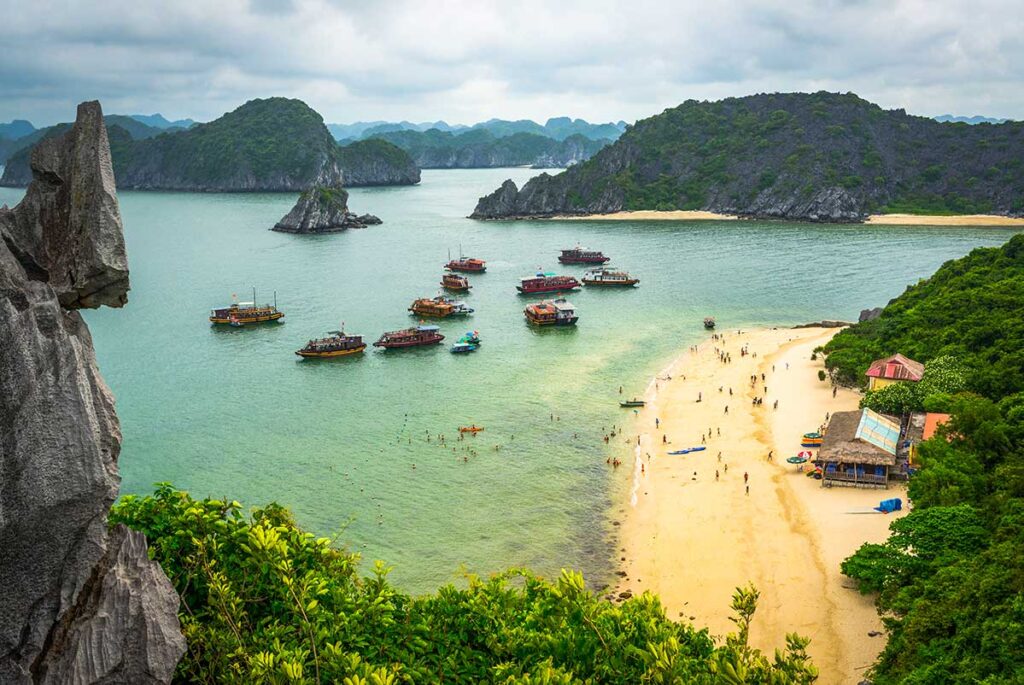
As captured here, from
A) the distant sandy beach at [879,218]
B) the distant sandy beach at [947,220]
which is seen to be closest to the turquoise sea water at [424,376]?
the distant sandy beach at [947,220]

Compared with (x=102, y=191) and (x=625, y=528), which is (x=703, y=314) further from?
(x=102, y=191)

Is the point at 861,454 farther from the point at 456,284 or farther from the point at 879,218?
the point at 879,218

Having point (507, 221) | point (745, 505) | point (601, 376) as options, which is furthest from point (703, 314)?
point (507, 221)

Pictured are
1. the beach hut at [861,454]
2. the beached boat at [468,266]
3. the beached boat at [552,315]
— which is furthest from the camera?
the beached boat at [468,266]

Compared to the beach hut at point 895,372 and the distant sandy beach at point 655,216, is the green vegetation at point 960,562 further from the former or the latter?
the distant sandy beach at point 655,216

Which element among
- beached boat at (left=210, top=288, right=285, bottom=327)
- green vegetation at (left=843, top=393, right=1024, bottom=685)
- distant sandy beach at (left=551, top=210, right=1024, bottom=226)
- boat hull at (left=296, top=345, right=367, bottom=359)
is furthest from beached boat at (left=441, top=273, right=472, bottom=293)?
distant sandy beach at (left=551, top=210, right=1024, bottom=226)

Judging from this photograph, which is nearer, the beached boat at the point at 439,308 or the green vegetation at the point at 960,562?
the green vegetation at the point at 960,562

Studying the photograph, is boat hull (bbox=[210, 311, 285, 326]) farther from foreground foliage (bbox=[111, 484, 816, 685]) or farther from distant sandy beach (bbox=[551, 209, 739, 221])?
distant sandy beach (bbox=[551, 209, 739, 221])
